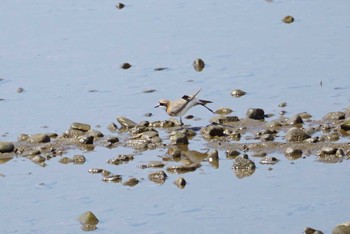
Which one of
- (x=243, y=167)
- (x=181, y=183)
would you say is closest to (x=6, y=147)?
(x=181, y=183)

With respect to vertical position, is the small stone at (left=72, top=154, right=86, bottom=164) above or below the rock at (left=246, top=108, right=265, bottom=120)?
below

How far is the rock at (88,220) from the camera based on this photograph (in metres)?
16.1

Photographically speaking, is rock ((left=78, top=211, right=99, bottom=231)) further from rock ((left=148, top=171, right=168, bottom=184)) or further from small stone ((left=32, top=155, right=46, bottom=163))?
small stone ((left=32, top=155, right=46, bottom=163))

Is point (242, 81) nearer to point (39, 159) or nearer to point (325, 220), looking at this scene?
point (39, 159)

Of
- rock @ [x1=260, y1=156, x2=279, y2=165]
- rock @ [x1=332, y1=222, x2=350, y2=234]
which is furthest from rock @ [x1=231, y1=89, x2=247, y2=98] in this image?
rock @ [x1=332, y1=222, x2=350, y2=234]

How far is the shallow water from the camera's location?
1636 cm

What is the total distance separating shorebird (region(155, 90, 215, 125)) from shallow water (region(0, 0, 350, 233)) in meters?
0.37

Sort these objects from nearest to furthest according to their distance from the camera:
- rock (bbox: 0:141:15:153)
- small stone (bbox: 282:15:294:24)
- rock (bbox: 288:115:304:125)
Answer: rock (bbox: 0:141:15:153)
rock (bbox: 288:115:304:125)
small stone (bbox: 282:15:294:24)

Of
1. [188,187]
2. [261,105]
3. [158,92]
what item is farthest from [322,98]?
[188,187]

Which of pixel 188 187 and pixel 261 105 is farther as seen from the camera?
pixel 261 105

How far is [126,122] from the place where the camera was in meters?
20.1

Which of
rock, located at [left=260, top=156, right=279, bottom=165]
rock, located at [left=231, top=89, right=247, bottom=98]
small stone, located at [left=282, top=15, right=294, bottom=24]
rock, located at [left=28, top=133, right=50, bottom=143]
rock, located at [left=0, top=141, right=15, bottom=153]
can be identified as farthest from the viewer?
small stone, located at [left=282, top=15, right=294, bottom=24]

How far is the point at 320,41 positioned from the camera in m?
24.5

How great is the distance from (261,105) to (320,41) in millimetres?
4238
